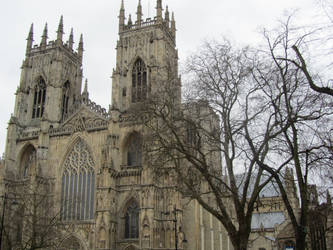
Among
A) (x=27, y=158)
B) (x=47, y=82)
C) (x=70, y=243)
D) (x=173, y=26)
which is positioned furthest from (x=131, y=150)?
(x=173, y=26)

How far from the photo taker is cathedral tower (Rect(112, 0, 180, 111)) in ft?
141

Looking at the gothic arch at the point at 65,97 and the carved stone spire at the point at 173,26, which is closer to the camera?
the gothic arch at the point at 65,97

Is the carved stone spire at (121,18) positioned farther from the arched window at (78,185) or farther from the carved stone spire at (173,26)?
the arched window at (78,185)

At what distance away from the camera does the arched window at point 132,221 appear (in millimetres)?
36594

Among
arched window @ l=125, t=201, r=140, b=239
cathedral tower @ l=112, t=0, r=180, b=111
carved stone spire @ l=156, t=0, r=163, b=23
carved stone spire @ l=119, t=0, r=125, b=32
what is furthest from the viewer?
carved stone spire @ l=119, t=0, r=125, b=32

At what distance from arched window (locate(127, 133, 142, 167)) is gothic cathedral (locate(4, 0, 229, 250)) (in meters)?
0.11

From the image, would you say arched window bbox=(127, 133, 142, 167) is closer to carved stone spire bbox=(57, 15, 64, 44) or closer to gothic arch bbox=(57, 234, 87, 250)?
gothic arch bbox=(57, 234, 87, 250)

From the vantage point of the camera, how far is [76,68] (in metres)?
51.2

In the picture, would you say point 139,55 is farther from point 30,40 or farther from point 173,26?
point 30,40

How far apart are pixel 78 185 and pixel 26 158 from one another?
27.9 feet

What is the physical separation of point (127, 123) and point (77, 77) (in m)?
14.3

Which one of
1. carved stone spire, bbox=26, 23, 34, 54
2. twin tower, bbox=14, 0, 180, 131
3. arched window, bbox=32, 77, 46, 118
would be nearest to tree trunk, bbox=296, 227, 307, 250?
twin tower, bbox=14, 0, 180, 131

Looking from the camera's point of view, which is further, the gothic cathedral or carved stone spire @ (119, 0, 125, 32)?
carved stone spire @ (119, 0, 125, 32)

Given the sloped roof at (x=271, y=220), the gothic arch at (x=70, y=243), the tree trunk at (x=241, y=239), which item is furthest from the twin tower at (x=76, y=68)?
the tree trunk at (x=241, y=239)
